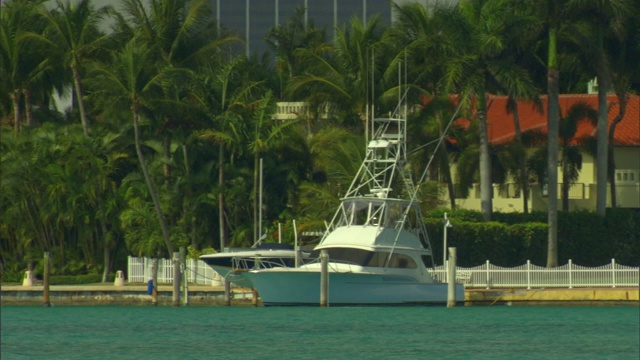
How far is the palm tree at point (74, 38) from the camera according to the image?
6303 centimetres

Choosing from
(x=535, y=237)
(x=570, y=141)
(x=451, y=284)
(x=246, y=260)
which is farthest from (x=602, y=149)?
(x=246, y=260)

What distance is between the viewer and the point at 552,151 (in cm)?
6078

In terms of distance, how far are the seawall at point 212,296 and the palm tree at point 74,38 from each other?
33.5ft

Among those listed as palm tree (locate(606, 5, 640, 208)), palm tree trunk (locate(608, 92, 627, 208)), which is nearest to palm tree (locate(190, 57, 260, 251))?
palm tree (locate(606, 5, 640, 208))

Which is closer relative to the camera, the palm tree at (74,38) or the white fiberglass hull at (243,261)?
the white fiberglass hull at (243,261)

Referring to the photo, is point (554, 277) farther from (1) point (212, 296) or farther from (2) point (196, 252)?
(2) point (196, 252)

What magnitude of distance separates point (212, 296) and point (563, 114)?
2129 cm

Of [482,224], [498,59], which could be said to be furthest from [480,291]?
[498,59]

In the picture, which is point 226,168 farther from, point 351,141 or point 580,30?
point 580,30

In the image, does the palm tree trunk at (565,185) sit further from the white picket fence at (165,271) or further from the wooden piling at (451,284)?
the white picket fence at (165,271)

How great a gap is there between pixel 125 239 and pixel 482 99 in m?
13.9

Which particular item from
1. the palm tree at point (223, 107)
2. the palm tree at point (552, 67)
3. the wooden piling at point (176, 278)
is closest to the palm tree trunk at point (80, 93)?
the palm tree at point (223, 107)

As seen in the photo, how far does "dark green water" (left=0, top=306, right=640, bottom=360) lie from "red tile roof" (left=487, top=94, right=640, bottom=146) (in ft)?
51.5

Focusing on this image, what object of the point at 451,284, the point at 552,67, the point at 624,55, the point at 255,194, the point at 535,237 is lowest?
the point at 451,284
